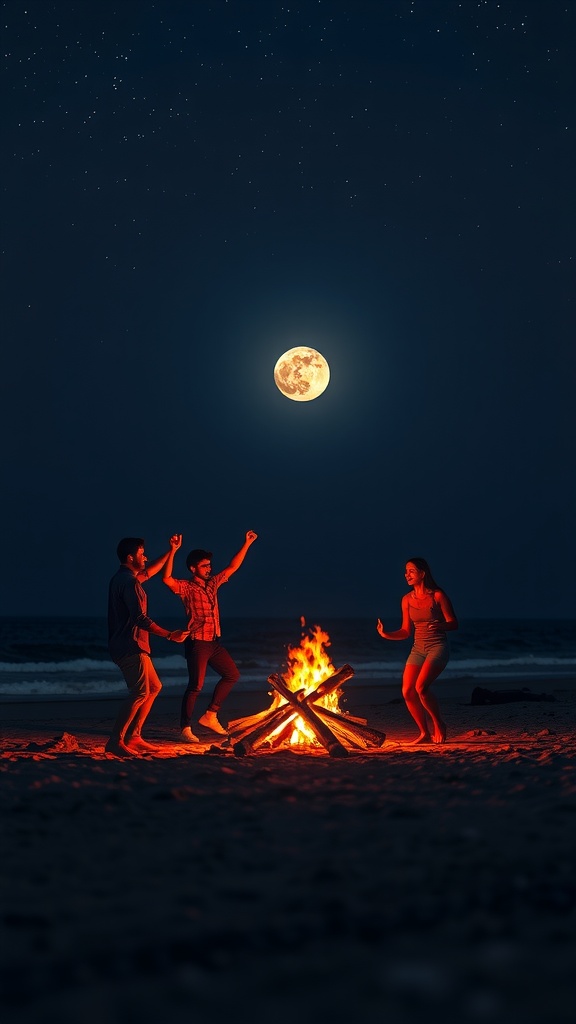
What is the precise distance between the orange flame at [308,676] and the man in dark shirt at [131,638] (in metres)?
1.55

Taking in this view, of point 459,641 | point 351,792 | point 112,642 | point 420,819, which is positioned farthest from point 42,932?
point 459,641

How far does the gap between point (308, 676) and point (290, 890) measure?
5770 mm

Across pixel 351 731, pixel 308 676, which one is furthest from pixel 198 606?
pixel 351 731

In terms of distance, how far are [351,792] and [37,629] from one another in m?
60.7

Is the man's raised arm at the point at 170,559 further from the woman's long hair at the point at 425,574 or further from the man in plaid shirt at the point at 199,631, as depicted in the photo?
the woman's long hair at the point at 425,574

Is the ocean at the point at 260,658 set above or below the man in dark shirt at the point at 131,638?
below

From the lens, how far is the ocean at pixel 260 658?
2552 cm

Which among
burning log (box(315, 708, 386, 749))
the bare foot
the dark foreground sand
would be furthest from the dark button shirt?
burning log (box(315, 708, 386, 749))

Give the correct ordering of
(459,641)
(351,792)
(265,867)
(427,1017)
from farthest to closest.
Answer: (459,641), (351,792), (265,867), (427,1017)

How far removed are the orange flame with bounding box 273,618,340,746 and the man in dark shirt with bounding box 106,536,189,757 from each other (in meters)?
1.55

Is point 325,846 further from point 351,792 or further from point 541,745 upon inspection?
point 541,745

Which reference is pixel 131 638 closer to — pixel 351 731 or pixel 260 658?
pixel 351 731

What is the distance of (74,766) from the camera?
24.4 ft

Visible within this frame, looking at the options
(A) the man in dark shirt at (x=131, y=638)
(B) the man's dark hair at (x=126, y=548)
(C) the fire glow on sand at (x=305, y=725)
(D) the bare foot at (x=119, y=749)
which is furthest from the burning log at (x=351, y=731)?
(B) the man's dark hair at (x=126, y=548)
